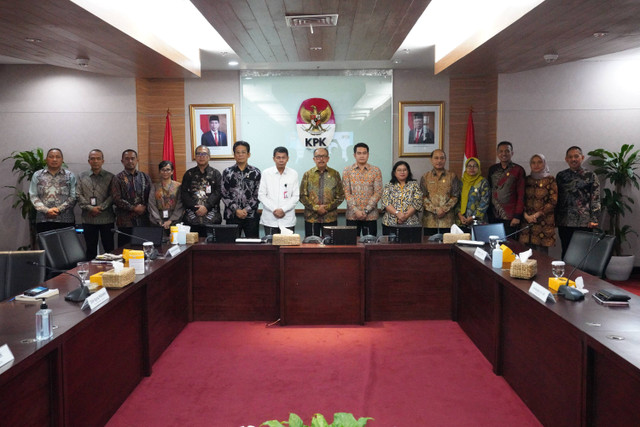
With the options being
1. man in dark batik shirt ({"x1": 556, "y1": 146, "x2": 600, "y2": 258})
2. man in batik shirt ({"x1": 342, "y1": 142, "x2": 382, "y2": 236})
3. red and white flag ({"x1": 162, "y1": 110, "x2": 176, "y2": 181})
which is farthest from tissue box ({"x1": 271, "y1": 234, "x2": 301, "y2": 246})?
man in dark batik shirt ({"x1": 556, "y1": 146, "x2": 600, "y2": 258})

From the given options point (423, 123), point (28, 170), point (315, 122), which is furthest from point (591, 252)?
point (28, 170)

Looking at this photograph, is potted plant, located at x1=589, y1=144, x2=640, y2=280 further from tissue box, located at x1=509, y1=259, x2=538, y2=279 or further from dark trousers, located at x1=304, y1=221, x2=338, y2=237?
tissue box, located at x1=509, y1=259, x2=538, y2=279

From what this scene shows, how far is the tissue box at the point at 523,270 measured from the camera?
10.8 ft

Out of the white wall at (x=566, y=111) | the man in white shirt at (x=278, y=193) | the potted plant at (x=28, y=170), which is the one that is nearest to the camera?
the man in white shirt at (x=278, y=193)

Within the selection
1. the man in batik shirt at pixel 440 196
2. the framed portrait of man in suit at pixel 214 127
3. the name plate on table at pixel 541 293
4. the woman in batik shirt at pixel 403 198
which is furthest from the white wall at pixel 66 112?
the name plate on table at pixel 541 293

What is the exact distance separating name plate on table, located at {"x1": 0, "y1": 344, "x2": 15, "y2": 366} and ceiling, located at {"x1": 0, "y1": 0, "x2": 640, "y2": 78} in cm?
273

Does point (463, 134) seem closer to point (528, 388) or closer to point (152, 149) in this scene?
point (152, 149)

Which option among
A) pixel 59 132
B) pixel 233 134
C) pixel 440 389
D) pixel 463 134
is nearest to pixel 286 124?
pixel 233 134

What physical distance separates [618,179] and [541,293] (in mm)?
4668

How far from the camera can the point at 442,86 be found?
7344 mm

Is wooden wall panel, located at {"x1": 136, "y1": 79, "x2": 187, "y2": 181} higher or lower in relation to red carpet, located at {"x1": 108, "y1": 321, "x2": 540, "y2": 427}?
higher

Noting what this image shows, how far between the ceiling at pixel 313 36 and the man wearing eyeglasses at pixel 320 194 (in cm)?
128

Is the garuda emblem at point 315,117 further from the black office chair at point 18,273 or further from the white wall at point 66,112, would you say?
the black office chair at point 18,273

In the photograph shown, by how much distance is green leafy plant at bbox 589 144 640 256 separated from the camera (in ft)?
21.8
